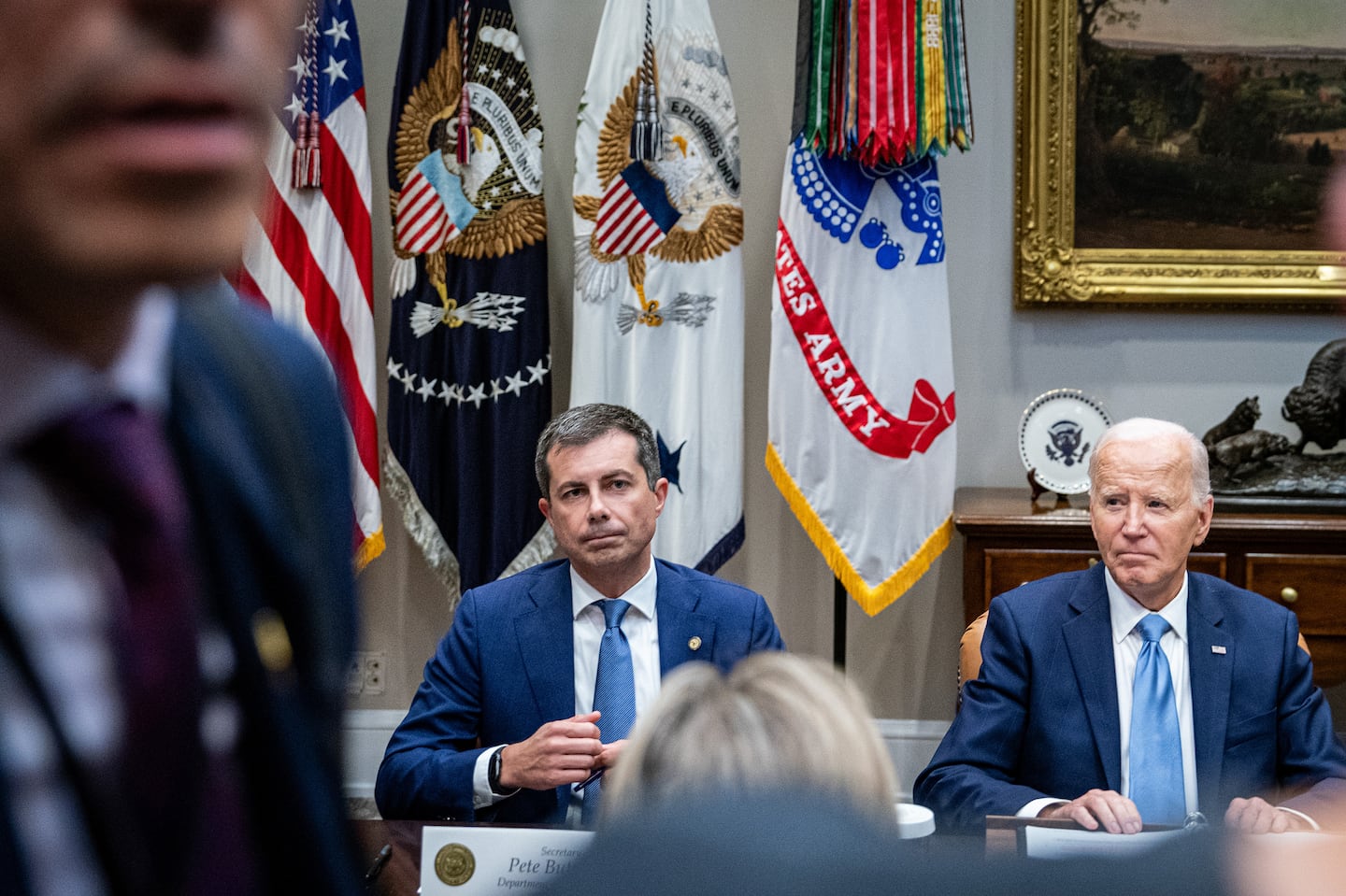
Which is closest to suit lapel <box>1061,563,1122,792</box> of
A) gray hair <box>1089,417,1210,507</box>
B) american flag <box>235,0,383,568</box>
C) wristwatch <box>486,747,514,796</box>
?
gray hair <box>1089,417,1210,507</box>

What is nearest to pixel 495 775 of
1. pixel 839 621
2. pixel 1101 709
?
pixel 1101 709

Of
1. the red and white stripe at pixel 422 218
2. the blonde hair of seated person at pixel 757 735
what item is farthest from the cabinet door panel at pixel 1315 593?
the blonde hair of seated person at pixel 757 735

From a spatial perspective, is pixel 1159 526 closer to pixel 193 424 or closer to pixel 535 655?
pixel 535 655

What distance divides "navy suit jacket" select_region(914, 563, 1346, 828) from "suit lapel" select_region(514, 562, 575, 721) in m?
0.74

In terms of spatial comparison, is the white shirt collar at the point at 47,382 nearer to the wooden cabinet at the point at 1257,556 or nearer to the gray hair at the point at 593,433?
the gray hair at the point at 593,433

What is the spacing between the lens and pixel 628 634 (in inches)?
108

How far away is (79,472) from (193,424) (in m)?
0.07

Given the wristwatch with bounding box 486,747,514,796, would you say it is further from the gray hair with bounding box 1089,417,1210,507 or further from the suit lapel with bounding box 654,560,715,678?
the gray hair with bounding box 1089,417,1210,507

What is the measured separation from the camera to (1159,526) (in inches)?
105

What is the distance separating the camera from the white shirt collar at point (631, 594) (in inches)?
109

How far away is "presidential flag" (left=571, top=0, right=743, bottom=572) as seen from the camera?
4.25 m

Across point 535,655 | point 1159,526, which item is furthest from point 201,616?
point 1159,526

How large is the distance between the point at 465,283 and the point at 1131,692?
2.64 meters

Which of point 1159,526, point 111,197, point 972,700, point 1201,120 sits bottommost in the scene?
point 972,700
